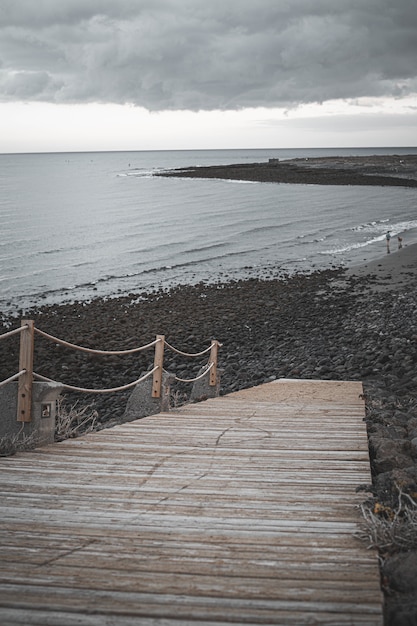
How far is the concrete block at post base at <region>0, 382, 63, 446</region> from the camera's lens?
18.5 feet

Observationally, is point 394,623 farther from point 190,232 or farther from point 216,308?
point 190,232

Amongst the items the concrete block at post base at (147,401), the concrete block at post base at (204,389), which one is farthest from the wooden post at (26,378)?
the concrete block at post base at (204,389)

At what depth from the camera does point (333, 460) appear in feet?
16.2

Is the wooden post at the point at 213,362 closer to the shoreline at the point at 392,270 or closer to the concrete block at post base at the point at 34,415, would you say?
the concrete block at post base at the point at 34,415

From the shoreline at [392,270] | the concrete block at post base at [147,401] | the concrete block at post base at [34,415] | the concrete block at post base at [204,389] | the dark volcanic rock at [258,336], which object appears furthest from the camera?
the shoreline at [392,270]

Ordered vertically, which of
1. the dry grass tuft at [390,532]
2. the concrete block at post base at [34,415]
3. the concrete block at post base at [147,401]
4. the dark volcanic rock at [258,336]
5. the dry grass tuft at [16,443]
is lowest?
the dark volcanic rock at [258,336]

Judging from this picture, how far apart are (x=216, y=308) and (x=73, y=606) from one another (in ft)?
60.7

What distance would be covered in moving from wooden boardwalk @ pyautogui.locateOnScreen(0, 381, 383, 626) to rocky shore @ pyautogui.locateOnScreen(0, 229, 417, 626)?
0.91 metres

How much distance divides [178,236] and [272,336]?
2371 cm

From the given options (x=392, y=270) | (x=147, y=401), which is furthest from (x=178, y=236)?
(x=147, y=401)

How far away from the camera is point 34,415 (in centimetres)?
571

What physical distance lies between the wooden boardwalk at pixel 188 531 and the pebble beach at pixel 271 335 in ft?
3.18

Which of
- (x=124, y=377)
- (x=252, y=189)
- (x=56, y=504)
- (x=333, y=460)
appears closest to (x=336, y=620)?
(x=56, y=504)

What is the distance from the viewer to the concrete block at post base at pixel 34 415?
18.5 feet
